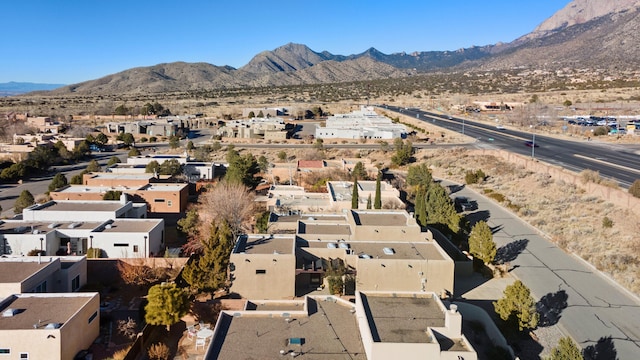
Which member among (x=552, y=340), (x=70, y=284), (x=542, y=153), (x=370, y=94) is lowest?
(x=552, y=340)

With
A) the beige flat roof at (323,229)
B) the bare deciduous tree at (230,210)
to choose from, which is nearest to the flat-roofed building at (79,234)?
the bare deciduous tree at (230,210)

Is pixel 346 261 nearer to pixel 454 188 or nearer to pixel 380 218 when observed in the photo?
pixel 380 218

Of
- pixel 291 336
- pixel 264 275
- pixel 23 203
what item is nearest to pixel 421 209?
pixel 264 275

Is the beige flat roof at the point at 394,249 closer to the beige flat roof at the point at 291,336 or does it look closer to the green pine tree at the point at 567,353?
the beige flat roof at the point at 291,336

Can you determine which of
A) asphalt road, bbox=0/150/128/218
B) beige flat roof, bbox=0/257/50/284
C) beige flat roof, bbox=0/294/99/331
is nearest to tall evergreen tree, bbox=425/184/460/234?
beige flat roof, bbox=0/294/99/331

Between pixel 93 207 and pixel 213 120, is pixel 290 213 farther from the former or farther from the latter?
pixel 213 120

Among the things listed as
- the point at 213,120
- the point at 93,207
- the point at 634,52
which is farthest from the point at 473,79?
the point at 93,207

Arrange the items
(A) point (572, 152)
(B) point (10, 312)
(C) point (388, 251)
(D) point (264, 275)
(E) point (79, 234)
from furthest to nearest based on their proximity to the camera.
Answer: (A) point (572, 152), (E) point (79, 234), (C) point (388, 251), (D) point (264, 275), (B) point (10, 312)
